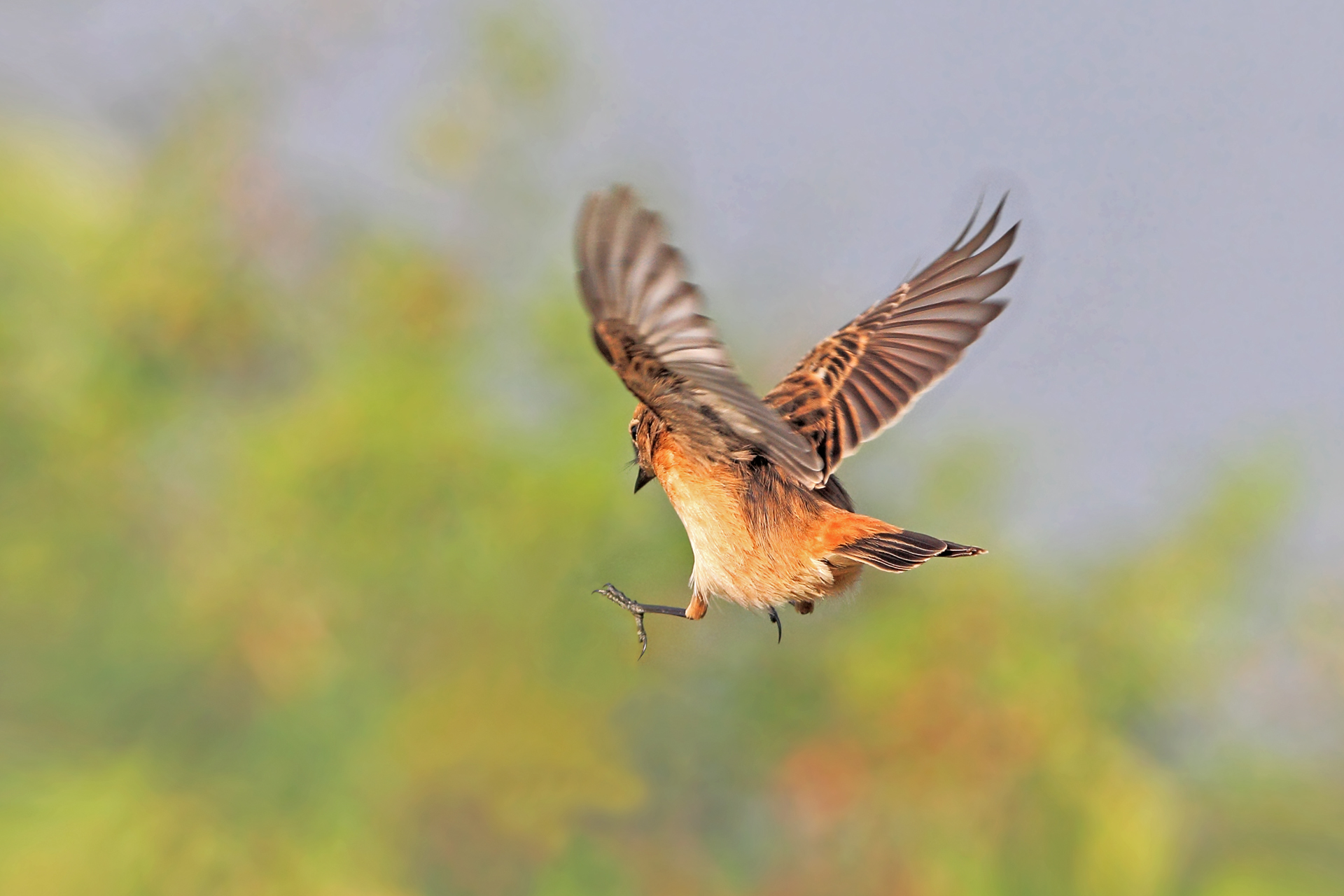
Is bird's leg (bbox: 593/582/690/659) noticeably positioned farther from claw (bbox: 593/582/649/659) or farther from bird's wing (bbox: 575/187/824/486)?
bird's wing (bbox: 575/187/824/486)

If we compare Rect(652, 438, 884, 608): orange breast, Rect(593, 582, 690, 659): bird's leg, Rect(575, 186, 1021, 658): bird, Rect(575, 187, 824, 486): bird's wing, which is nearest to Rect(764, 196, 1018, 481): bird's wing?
Rect(575, 186, 1021, 658): bird

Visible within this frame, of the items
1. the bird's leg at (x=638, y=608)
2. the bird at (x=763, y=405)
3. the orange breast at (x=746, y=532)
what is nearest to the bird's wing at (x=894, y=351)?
the bird at (x=763, y=405)

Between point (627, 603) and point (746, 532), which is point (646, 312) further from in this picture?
point (627, 603)

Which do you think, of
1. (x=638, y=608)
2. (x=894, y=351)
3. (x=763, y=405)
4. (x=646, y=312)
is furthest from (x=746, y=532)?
(x=646, y=312)

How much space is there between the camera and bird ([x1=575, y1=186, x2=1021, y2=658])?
8.21ft

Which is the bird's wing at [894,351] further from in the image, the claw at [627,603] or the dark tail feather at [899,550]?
the claw at [627,603]

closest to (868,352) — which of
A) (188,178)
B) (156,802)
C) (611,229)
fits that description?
(611,229)

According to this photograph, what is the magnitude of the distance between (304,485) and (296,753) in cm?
290

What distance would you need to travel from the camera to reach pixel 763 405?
2609 millimetres

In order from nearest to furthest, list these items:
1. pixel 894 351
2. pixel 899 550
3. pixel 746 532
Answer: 1. pixel 899 550
2. pixel 746 532
3. pixel 894 351

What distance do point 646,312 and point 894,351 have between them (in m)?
1.87

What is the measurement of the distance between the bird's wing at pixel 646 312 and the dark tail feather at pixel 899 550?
70 cm

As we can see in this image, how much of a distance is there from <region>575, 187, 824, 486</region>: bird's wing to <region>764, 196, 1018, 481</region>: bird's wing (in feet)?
3.26

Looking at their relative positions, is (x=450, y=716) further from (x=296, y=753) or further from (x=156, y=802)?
(x=156, y=802)
